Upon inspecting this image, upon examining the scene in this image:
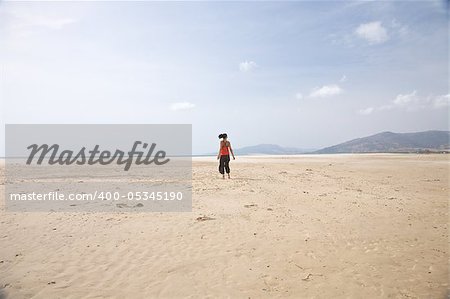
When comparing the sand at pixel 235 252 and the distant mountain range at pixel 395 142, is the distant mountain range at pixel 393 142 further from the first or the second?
the sand at pixel 235 252

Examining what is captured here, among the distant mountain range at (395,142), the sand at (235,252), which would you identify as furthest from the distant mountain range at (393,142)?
the sand at (235,252)

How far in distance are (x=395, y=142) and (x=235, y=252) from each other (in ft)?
525

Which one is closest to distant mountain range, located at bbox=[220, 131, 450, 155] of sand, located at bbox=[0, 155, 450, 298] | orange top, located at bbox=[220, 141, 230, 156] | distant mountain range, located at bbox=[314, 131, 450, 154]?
distant mountain range, located at bbox=[314, 131, 450, 154]

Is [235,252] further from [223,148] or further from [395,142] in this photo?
[395,142]

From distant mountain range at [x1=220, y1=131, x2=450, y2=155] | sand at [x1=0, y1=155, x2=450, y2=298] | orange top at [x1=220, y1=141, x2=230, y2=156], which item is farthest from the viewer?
distant mountain range at [x1=220, y1=131, x2=450, y2=155]

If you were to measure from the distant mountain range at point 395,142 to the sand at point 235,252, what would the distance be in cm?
12212

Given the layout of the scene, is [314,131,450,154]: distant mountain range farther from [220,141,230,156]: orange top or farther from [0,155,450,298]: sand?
[0,155,450,298]: sand

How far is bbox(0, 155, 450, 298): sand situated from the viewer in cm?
508

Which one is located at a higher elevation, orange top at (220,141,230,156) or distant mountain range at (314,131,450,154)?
distant mountain range at (314,131,450,154)

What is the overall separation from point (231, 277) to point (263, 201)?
6351mm

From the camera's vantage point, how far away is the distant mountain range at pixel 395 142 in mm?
127875

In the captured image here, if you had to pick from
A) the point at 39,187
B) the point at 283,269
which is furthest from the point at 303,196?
the point at 39,187

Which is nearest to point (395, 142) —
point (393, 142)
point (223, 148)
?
point (393, 142)

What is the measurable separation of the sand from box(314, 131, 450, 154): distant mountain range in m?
122
